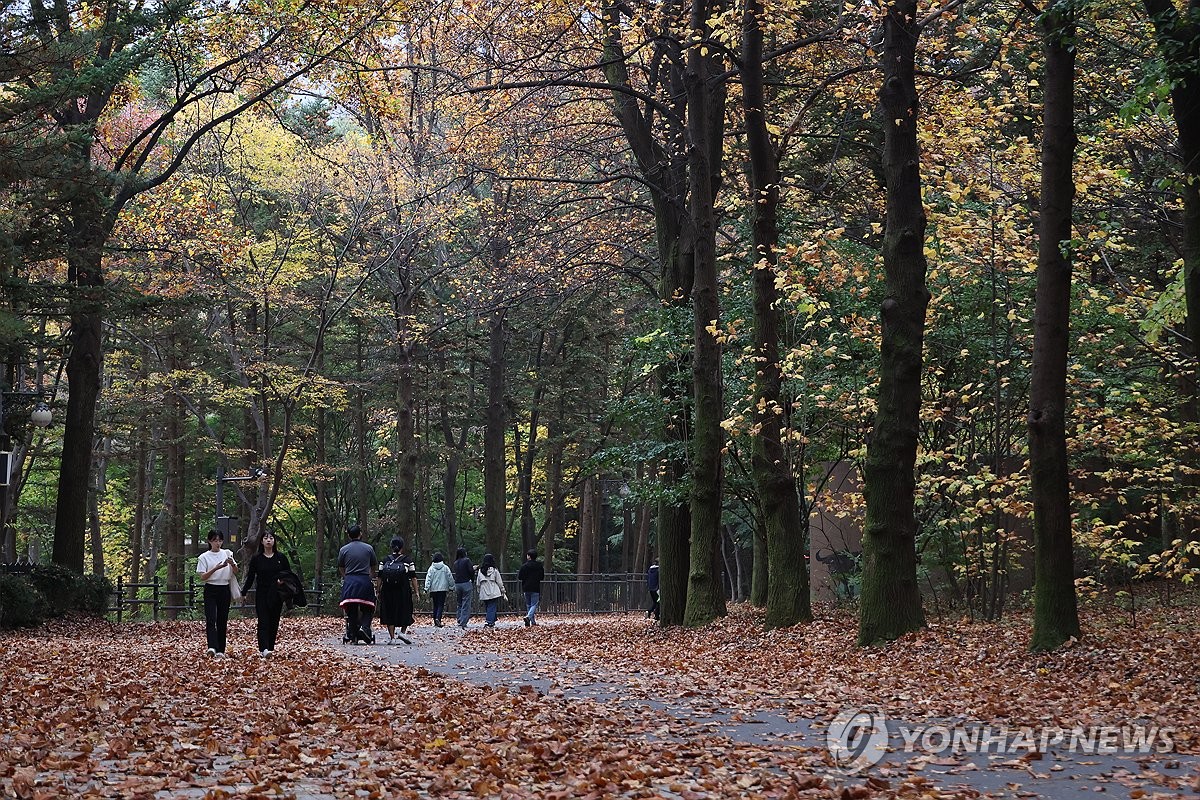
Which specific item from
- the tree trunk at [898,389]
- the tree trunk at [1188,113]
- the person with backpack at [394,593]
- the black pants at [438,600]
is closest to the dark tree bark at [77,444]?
the black pants at [438,600]

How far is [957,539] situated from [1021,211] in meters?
5.47

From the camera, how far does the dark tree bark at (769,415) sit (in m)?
18.9

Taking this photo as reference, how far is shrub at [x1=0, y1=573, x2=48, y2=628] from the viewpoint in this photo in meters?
24.4

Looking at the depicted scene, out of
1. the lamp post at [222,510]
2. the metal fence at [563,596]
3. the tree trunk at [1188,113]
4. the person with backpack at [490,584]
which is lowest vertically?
the metal fence at [563,596]

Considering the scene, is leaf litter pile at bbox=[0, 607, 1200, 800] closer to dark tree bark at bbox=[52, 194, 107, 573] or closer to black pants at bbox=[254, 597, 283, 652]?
black pants at bbox=[254, 597, 283, 652]

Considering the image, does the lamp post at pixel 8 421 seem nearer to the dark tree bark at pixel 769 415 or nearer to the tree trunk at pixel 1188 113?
the dark tree bark at pixel 769 415

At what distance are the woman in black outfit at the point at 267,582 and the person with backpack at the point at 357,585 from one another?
225 cm

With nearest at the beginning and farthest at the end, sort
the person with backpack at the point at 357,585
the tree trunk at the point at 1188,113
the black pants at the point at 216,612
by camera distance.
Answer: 1. the tree trunk at the point at 1188,113
2. the black pants at the point at 216,612
3. the person with backpack at the point at 357,585

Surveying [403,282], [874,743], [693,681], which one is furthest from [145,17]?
[874,743]

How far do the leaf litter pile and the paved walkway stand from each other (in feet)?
0.33

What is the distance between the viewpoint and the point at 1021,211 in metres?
19.2

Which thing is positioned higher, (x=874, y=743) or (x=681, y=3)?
(x=681, y=3)

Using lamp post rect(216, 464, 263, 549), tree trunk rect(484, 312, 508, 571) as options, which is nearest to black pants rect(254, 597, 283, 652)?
lamp post rect(216, 464, 263, 549)

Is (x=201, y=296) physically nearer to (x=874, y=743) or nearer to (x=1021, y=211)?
(x=1021, y=211)
